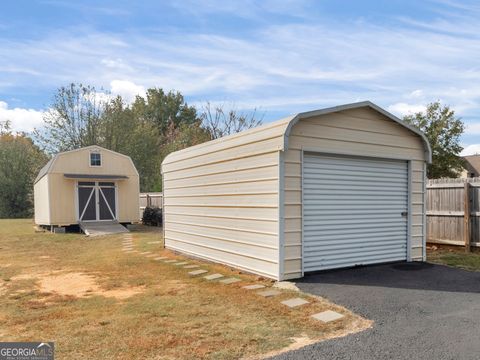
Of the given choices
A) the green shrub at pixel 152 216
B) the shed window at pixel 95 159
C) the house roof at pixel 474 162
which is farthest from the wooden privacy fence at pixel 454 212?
the house roof at pixel 474 162

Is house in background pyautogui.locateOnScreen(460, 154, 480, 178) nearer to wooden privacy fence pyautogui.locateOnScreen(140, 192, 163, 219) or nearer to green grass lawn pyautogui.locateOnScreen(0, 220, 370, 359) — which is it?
wooden privacy fence pyautogui.locateOnScreen(140, 192, 163, 219)

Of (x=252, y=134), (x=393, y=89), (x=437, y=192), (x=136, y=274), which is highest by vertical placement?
(x=393, y=89)

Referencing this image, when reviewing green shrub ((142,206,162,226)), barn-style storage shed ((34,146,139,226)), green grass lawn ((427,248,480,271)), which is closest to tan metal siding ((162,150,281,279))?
green grass lawn ((427,248,480,271))

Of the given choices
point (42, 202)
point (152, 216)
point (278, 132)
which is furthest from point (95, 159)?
point (278, 132)

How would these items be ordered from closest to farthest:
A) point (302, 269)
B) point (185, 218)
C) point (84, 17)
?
point (302, 269) → point (84, 17) → point (185, 218)

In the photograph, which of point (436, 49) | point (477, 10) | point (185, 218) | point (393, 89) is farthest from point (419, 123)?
point (185, 218)

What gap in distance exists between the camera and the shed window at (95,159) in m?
15.6

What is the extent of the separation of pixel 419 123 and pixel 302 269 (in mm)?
18614

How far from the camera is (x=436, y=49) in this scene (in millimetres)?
8688

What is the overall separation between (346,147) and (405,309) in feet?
9.60

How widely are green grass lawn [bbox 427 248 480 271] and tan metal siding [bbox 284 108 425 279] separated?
623mm

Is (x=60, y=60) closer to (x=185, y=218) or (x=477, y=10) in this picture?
(x=185, y=218)

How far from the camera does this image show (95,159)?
51.3ft

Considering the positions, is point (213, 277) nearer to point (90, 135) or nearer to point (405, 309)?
point (405, 309)
